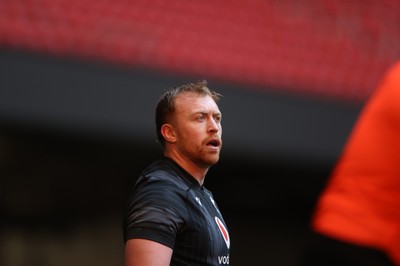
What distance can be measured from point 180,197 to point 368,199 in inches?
34.8

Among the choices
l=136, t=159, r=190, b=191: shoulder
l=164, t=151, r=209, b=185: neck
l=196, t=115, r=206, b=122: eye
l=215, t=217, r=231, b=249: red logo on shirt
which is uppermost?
l=196, t=115, r=206, b=122: eye

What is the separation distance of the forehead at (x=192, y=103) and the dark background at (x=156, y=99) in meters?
3.46

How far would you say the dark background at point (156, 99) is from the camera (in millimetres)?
6594

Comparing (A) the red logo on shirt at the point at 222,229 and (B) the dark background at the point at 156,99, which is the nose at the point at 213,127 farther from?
(B) the dark background at the point at 156,99

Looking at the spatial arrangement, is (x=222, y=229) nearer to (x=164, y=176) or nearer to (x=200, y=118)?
(x=164, y=176)

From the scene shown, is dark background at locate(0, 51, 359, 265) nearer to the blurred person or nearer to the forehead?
the forehead

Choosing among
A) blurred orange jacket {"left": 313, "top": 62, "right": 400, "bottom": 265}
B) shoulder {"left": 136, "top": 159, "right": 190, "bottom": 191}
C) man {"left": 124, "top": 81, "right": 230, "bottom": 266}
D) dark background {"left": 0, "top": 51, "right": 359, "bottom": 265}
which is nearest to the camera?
blurred orange jacket {"left": 313, "top": 62, "right": 400, "bottom": 265}

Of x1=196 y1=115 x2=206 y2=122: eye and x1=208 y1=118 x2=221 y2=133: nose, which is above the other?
x1=196 y1=115 x2=206 y2=122: eye

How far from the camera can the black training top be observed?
8.91ft

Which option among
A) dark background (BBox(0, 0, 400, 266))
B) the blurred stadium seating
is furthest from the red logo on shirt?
the blurred stadium seating

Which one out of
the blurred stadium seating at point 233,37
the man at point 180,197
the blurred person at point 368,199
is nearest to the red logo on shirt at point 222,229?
the man at point 180,197

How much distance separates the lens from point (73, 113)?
646 centimetres

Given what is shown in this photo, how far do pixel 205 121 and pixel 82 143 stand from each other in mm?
4466

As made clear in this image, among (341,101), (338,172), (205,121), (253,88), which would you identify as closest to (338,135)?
(341,101)
